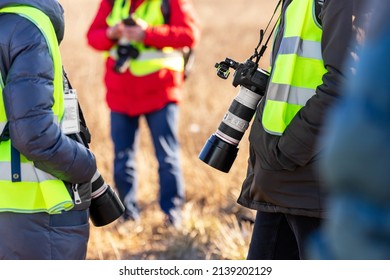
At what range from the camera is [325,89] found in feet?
9.05

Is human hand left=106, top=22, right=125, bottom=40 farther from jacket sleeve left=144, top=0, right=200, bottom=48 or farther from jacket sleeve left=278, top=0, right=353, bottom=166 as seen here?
jacket sleeve left=278, top=0, right=353, bottom=166

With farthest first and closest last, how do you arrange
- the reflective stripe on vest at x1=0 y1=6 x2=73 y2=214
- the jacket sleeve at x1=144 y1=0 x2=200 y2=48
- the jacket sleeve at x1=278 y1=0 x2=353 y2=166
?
the jacket sleeve at x1=144 y1=0 x2=200 y2=48 < the reflective stripe on vest at x1=0 y1=6 x2=73 y2=214 < the jacket sleeve at x1=278 y1=0 x2=353 y2=166

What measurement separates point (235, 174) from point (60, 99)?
3422mm

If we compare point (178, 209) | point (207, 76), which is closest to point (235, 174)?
point (178, 209)

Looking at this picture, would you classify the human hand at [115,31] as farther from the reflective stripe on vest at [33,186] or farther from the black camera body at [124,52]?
the reflective stripe on vest at [33,186]

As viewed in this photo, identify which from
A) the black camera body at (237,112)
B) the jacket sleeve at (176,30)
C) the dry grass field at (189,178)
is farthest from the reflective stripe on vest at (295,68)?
the jacket sleeve at (176,30)

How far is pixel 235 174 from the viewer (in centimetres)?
630

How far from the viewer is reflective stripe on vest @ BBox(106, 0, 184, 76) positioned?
562 cm

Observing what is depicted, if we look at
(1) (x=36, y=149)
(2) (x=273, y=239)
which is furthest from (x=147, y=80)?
(1) (x=36, y=149)

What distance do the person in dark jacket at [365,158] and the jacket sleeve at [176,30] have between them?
4380 millimetres

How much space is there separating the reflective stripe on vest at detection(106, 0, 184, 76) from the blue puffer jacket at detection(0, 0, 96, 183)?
2.68m

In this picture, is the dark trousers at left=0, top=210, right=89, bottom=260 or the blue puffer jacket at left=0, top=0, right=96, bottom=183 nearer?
the blue puffer jacket at left=0, top=0, right=96, bottom=183

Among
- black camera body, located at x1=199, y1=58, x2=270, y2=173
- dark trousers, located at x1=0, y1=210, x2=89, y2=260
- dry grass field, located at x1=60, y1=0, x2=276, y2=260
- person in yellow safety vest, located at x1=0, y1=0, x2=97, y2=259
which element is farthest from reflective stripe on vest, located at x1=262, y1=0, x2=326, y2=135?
dry grass field, located at x1=60, y1=0, x2=276, y2=260

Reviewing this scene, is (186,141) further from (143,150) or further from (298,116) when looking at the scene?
(298,116)
